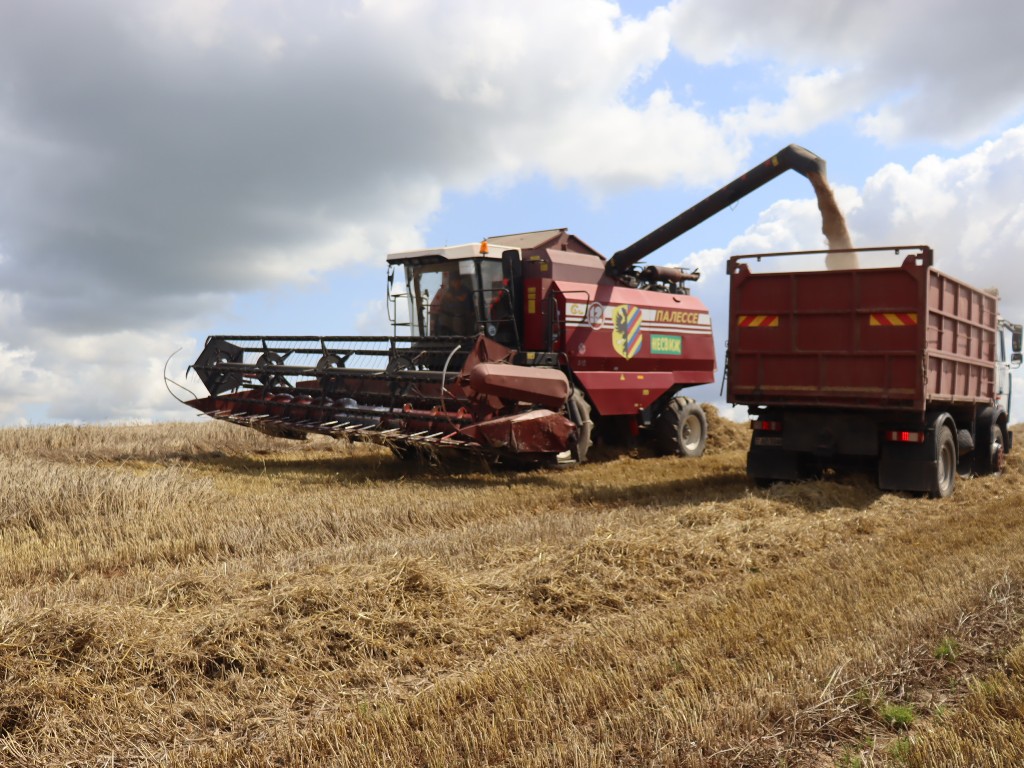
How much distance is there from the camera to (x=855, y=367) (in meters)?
8.70

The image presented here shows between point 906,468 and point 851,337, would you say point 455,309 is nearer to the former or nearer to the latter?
point 851,337

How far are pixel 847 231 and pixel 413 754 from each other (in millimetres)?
9235

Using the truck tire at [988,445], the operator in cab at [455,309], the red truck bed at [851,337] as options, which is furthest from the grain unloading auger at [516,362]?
the truck tire at [988,445]

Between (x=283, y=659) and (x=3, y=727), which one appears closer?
(x=3, y=727)

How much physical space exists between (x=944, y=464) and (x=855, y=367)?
59.3 inches

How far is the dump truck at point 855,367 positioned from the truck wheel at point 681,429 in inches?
101

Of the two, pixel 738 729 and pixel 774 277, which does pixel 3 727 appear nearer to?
pixel 738 729

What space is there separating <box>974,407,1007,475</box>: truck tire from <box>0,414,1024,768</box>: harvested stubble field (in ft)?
13.1

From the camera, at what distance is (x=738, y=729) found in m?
3.05

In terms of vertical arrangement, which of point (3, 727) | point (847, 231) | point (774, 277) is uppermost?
point (847, 231)

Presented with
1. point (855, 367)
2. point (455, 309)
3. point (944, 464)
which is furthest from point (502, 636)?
point (455, 309)

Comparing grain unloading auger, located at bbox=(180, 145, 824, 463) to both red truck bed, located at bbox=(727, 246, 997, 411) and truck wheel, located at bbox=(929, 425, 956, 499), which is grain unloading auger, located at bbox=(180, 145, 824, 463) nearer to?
red truck bed, located at bbox=(727, 246, 997, 411)

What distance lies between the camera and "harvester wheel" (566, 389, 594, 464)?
10.1 m

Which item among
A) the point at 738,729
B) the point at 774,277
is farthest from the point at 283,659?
the point at 774,277
